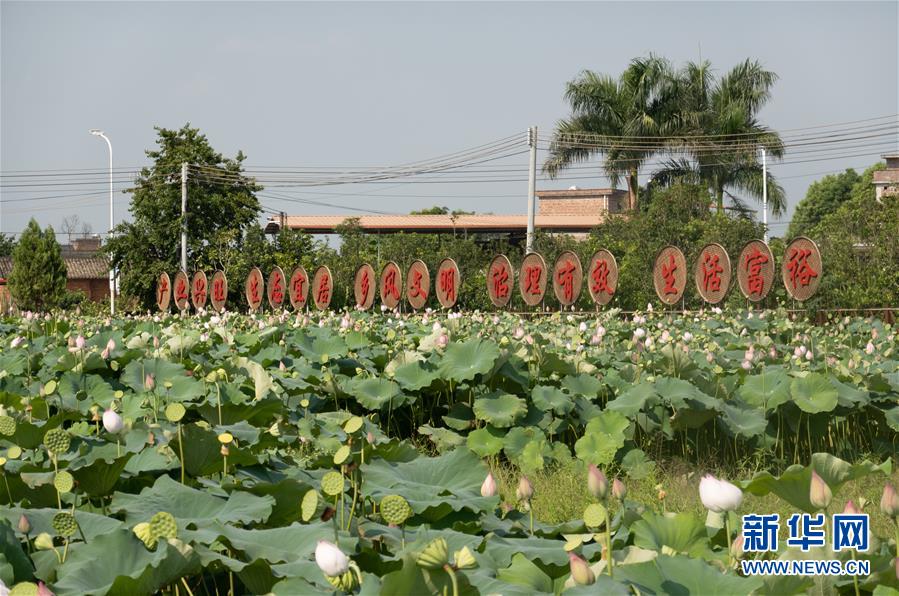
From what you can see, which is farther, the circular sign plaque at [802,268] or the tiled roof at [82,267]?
the tiled roof at [82,267]

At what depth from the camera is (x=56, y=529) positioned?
1.96m

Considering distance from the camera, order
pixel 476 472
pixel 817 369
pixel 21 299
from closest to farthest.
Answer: pixel 476 472, pixel 817 369, pixel 21 299

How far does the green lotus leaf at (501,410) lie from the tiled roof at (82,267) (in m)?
41.8

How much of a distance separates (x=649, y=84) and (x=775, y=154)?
3.87 metres

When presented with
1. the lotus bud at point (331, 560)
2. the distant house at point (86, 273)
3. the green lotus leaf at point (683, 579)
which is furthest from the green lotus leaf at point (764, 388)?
the distant house at point (86, 273)

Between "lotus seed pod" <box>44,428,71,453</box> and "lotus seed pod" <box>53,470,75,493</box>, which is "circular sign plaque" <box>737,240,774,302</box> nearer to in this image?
"lotus seed pod" <box>44,428,71,453</box>

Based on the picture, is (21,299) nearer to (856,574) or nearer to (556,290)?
(556,290)

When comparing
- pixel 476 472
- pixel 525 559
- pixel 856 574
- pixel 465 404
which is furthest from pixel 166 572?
pixel 465 404

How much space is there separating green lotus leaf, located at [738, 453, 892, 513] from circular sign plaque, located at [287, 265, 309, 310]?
19.0 m

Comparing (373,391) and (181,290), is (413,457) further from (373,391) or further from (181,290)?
(181,290)

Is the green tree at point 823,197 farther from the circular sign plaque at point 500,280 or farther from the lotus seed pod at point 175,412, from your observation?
the lotus seed pod at point 175,412

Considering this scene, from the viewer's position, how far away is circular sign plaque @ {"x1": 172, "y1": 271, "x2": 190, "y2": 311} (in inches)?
972

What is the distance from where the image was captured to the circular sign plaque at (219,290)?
Answer: 74.8 feet

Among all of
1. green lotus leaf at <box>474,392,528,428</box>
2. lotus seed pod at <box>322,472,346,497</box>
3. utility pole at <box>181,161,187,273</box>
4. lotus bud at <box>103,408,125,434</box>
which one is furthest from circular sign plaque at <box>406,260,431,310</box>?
lotus seed pod at <box>322,472,346,497</box>
